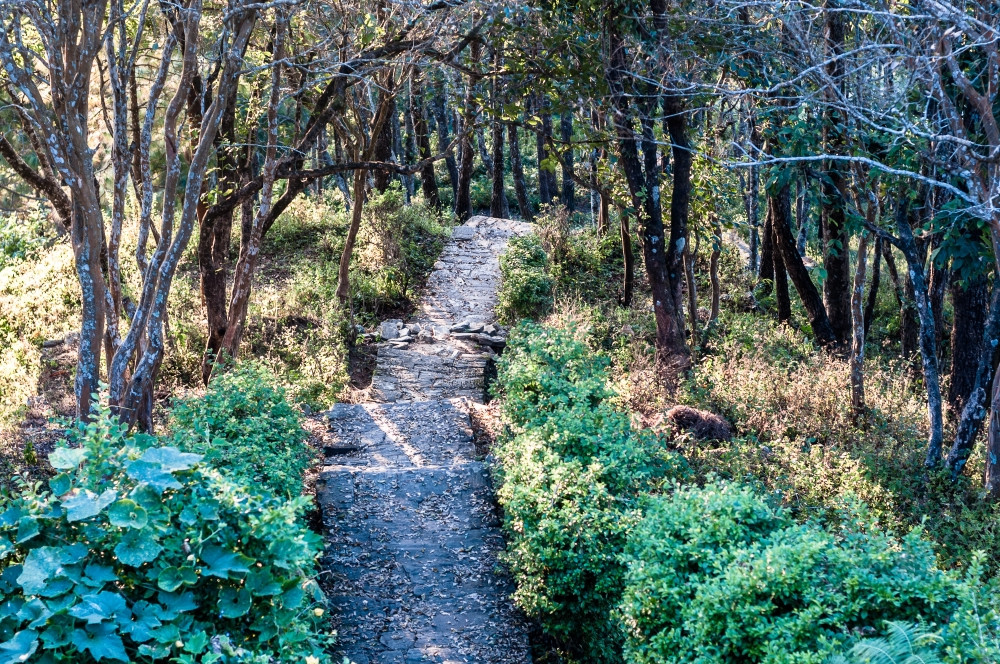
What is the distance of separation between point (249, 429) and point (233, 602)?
271cm

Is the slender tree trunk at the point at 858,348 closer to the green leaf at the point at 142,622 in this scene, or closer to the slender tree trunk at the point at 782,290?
the slender tree trunk at the point at 782,290

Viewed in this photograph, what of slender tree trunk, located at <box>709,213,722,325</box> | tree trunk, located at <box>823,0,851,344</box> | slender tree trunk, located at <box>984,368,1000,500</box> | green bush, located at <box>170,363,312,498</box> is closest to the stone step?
green bush, located at <box>170,363,312,498</box>

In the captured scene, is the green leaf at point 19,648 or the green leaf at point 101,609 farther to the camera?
the green leaf at point 101,609

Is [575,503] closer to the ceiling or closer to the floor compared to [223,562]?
closer to the floor

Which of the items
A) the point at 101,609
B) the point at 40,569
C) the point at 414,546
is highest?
the point at 40,569

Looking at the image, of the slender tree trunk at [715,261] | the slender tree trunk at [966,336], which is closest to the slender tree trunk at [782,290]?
the slender tree trunk at [715,261]

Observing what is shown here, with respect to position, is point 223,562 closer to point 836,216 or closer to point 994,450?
point 994,450

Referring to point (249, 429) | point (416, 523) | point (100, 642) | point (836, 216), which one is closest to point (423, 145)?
point (836, 216)

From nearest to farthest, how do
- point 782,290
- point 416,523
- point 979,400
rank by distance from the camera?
point 416,523 < point 979,400 < point 782,290

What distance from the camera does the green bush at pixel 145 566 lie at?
2826mm

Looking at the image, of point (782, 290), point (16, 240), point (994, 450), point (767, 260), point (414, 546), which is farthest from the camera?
point (767, 260)

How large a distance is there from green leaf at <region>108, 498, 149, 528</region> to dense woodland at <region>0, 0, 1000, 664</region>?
2 centimetres

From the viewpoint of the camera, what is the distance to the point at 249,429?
5695 mm

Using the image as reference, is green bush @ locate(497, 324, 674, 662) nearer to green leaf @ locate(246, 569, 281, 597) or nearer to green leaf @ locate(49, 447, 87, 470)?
green leaf @ locate(246, 569, 281, 597)
